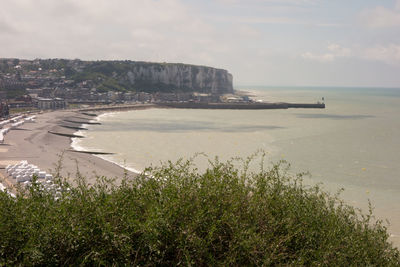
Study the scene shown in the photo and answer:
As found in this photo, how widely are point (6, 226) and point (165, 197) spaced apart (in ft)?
20.9

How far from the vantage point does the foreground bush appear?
1397 cm

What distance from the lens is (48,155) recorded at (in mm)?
58188

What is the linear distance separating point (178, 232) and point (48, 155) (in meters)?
48.1

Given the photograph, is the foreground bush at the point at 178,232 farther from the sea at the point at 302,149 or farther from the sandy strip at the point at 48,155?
the sandy strip at the point at 48,155

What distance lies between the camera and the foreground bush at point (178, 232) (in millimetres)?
13969

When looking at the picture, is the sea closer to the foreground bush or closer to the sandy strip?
the sandy strip

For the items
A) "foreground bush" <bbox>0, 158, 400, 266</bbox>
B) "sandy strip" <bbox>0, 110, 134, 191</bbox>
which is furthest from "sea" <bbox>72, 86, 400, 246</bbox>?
"foreground bush" <bbox>0, 158, 400, 266</bbox>

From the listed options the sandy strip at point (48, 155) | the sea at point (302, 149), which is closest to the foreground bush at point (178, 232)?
the sea at point (302, 149)

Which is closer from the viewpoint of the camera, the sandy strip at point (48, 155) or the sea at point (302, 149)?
the sea at point (302, 149)

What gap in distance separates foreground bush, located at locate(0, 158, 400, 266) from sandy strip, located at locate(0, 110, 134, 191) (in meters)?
17.5

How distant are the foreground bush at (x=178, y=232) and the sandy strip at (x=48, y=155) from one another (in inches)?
688

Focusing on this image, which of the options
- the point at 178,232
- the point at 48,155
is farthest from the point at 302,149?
the point at 178,232

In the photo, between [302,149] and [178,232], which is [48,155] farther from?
[178,232]

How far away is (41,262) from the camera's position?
1347 cm
